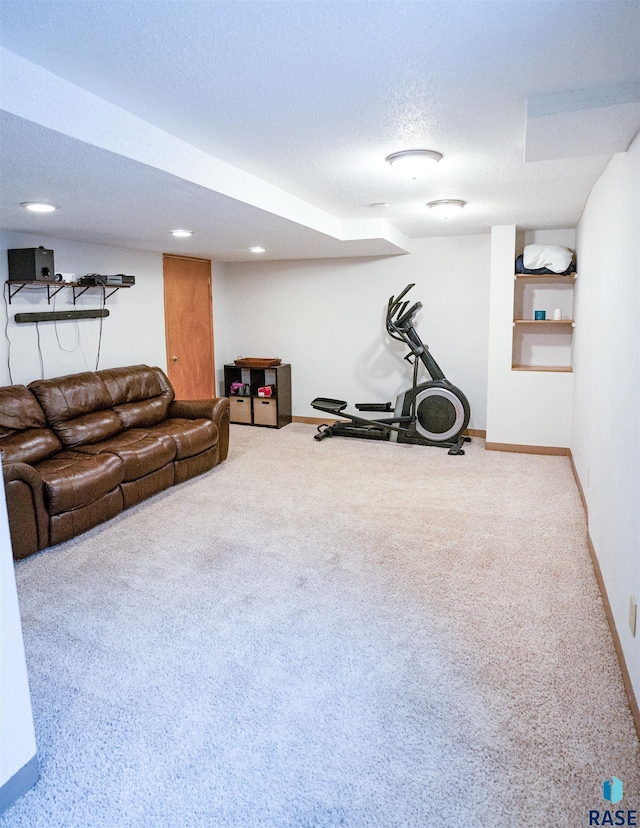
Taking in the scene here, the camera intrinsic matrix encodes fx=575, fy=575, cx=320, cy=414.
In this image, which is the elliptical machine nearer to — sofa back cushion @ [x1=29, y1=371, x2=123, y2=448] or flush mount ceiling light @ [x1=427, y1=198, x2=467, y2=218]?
flush mount ceiling light @ [x1=427, y1=198, x2=467, y2=218]

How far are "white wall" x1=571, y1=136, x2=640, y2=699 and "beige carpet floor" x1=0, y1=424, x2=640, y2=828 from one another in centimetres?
28

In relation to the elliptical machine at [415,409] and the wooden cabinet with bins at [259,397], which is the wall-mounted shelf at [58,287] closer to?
the wooden cabinet with bins at [259,397]

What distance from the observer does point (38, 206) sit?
3.34 metres

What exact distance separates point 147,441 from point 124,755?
2708mm

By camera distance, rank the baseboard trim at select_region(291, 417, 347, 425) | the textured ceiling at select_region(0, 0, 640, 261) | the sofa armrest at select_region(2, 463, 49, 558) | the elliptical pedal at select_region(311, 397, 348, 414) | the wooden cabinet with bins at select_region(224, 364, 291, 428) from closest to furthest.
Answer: the textured ceiling at select_region(0, 0, 640, 261) < the sofa armrest at select_region(2, 463, 49, 558) < the elliptical pedal at select_region(311, 397, 348, 414) < the wooden cabinet with bins at select_region(224, 364, 291, 428) < the baseboard trim at select_region(291, 417, 347, 425)

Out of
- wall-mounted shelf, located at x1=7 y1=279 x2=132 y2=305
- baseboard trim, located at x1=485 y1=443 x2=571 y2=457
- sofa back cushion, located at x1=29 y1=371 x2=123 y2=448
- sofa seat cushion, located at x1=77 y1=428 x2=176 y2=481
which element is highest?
wall-mounted shelf, located at x1=7 y1=279 x2=132 y2=305

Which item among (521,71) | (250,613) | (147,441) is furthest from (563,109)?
(147,441)

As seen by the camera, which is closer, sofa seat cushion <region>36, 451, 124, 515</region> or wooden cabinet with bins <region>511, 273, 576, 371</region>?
sofa seat cushion <region>36, 451, 124, 515</region>

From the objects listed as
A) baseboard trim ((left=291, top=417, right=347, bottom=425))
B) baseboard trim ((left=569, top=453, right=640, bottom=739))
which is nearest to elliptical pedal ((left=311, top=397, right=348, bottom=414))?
baseboard trim ((left=291, top=417, right=347, bottom=425))

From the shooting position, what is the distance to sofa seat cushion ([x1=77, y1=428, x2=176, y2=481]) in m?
4.07

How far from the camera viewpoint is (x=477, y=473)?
194 inches

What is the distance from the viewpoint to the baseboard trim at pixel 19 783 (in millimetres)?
1700

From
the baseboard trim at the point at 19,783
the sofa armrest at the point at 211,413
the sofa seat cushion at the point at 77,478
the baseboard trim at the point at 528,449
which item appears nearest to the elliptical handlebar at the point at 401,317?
the baseboard trim at the point at 528,449

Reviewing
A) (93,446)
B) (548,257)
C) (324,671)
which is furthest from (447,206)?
(324,671)
